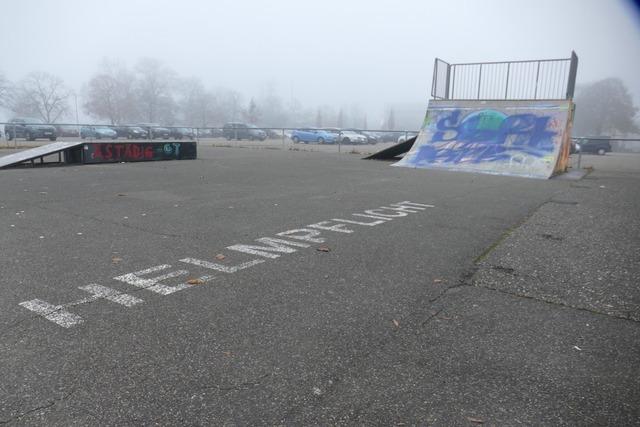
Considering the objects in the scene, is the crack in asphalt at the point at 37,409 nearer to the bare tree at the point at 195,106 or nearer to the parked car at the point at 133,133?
the parked car at the point at 133,133

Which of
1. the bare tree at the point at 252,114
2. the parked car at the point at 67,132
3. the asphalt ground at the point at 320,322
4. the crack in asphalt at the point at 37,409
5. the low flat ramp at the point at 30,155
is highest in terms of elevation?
the bare tree at the point at 252,114

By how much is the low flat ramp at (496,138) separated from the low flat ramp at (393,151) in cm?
124

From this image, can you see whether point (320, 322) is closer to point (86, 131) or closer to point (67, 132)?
point (86, 131)

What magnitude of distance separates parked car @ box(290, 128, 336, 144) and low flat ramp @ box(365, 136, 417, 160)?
1997 cm

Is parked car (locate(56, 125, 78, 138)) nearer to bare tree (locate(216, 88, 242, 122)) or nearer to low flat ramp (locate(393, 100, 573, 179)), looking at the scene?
low flat ramp (locate(393, 100, 573, 179))

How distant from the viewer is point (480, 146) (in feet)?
55.2

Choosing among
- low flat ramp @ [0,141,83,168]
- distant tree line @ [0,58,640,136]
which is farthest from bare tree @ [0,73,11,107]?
low flat ramp @ [0,141,83,168]

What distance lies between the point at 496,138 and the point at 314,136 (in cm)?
2535

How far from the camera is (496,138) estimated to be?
55.4 ft

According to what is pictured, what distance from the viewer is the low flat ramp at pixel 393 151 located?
777 inches

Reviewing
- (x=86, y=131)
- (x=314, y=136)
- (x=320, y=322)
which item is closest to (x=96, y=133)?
(x=86, y=131)

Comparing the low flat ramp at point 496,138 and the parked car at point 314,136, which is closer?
the low flat ramp at point 496,138

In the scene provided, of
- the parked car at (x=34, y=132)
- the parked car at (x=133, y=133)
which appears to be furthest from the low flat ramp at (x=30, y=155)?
the parked car at (x=133, y=133)

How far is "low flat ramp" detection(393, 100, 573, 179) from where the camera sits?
15.2 m
